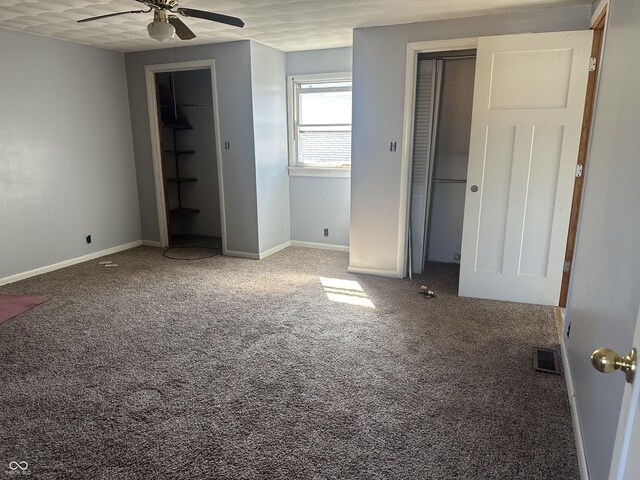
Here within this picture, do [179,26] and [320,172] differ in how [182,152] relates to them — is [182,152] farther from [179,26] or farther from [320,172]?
[179,26]

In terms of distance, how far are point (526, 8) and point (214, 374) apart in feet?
11.6

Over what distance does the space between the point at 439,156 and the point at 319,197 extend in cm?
153

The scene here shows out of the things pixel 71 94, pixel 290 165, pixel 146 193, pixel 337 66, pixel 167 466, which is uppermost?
pixel 337 66

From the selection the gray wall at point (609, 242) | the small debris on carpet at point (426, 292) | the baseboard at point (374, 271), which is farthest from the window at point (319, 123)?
the gray wall at point (609, 242)

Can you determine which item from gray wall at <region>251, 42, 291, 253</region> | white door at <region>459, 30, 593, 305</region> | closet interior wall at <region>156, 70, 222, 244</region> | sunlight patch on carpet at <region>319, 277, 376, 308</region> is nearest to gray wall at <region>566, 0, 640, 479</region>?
white door at <region>459, 30, 593, 305</region>

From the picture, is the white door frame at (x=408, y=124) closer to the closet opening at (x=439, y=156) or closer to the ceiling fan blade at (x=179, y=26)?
the closet opening at (x=439, y=156)

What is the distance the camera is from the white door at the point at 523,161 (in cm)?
316

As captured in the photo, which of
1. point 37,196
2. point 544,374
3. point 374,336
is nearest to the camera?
point 544,374

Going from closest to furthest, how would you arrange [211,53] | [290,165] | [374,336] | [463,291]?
[374,336] → [463,291] → [211,53] → [290,165]

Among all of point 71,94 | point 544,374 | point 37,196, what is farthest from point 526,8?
point 37,196

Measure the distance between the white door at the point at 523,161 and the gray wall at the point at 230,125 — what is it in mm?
2407

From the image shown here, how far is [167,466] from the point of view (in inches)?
70.6

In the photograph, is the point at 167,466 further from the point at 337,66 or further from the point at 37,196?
the point at 337,66

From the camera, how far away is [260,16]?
3535 millimetres
